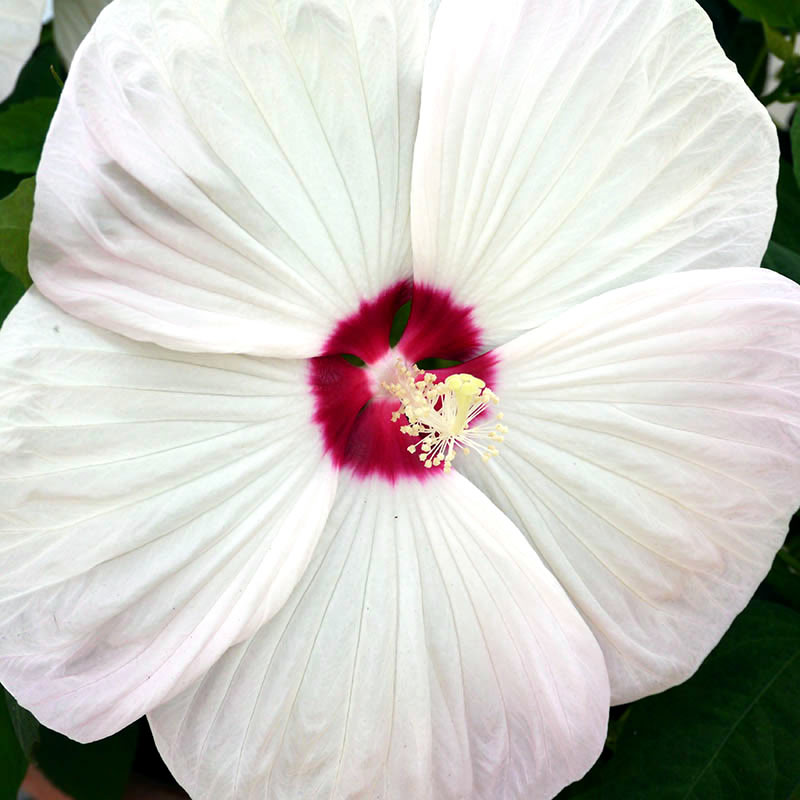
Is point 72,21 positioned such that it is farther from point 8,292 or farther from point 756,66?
point 756,66

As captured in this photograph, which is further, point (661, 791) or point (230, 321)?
point (661, 791)

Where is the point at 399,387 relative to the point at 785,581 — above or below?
above

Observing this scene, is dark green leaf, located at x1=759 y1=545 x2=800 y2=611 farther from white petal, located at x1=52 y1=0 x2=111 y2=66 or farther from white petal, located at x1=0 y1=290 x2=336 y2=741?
white petal, located at x1=52 y1=0 x2=111 y2=66

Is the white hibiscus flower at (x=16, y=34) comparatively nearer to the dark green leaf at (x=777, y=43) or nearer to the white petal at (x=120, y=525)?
the white petal at (x=120, y=525)

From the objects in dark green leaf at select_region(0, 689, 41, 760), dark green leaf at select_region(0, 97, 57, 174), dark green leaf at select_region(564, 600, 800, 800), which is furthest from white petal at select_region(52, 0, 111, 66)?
dark green leaf at select_region(564, 600, 800, 800)

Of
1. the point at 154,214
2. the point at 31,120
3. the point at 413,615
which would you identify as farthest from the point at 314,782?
the point at 31,120

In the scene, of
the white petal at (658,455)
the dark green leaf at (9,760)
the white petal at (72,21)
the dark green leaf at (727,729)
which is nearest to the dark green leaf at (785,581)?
the dark green leaf at (727,729)

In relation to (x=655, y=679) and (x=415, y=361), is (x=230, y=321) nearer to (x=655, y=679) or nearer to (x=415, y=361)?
(x=415, y=361)

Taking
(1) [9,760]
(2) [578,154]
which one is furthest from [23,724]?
(2) [578,154]
